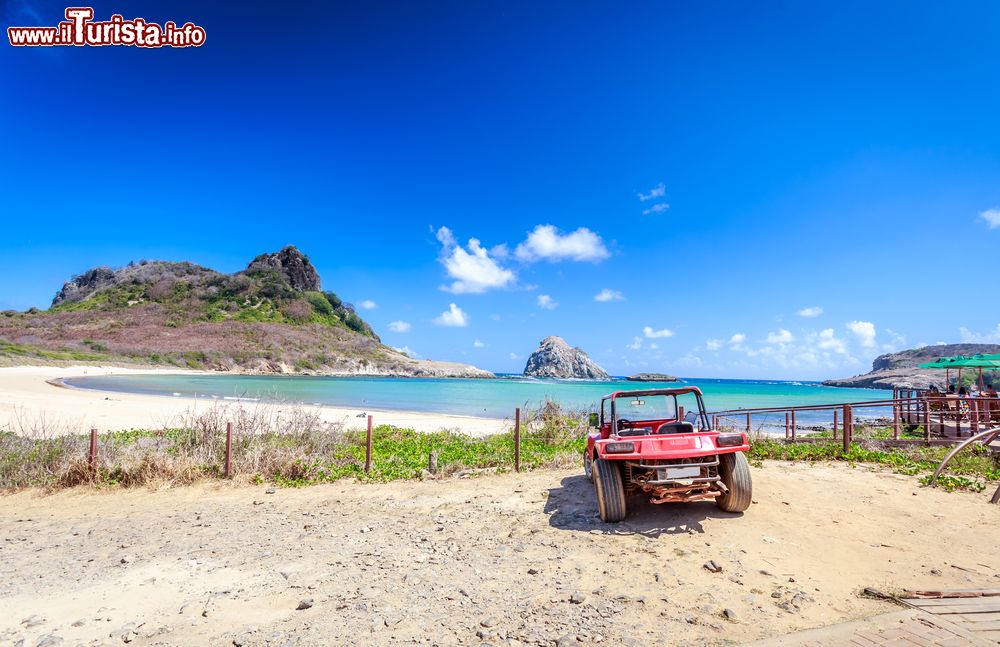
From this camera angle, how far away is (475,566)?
5.41m

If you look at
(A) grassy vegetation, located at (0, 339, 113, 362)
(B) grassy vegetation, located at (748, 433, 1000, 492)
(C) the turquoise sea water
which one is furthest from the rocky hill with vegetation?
(B) grassy vegetation, located at (748, 433, 1000, 492)

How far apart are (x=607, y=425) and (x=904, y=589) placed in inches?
159

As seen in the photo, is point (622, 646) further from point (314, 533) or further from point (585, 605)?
point (314, 533)

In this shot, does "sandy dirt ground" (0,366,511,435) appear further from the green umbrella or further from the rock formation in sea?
the rock formation in sea

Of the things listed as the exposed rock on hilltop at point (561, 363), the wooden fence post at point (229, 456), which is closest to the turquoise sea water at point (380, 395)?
the wooden fence post at point (229, 456)

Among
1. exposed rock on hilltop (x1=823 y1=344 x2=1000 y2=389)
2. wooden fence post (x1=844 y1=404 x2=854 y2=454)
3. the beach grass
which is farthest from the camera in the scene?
exposed rock on hilltop (x1=823 y1=344 x2=1000 y2=389)

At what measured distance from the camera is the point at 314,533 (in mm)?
6766

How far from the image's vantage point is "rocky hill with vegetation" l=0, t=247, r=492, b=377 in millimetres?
71438

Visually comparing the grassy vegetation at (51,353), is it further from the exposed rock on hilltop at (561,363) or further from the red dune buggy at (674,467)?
the exposed rock on hilltop at (561,363)

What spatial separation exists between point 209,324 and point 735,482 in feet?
327

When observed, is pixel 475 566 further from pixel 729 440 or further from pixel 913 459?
pixel 913 459

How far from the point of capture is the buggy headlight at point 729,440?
6375 mm

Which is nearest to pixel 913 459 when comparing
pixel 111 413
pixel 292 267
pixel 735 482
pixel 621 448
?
pixel 735 482

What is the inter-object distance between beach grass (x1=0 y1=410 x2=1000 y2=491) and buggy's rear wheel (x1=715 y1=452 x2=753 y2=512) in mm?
4367
